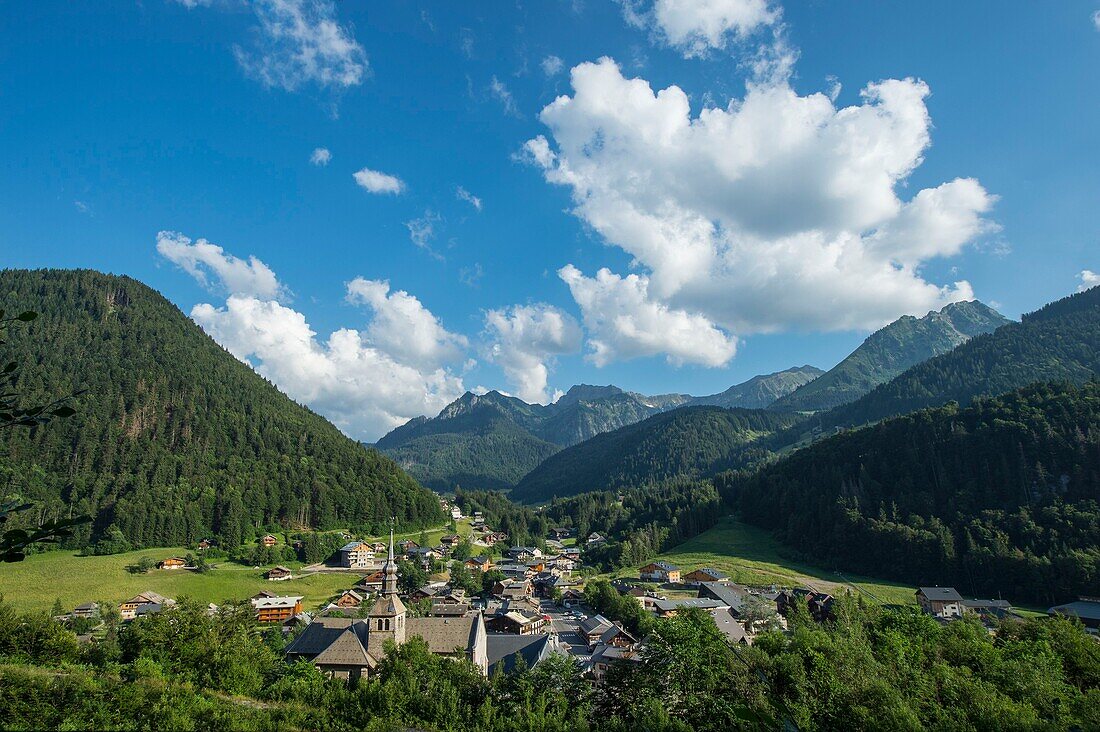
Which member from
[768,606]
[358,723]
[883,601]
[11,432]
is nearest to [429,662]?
[358,723]

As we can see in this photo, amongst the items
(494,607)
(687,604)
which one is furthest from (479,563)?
(687,604)

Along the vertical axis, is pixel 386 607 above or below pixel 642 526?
above

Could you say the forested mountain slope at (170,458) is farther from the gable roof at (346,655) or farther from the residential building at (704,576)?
the gable roof at (346,655)

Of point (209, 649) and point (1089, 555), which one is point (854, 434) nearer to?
point (1089, 555)

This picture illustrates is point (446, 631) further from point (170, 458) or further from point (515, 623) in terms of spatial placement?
point (170, 458)

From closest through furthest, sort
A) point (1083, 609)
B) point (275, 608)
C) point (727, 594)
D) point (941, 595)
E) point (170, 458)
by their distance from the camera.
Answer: point (1083, 609), point (275, 608), point (941, 595), point (727, 594), point (170, 458)

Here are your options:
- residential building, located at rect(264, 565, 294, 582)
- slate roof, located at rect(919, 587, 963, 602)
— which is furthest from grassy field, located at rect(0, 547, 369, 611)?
slate roof, located at rect(919, 587, 963, 602)
